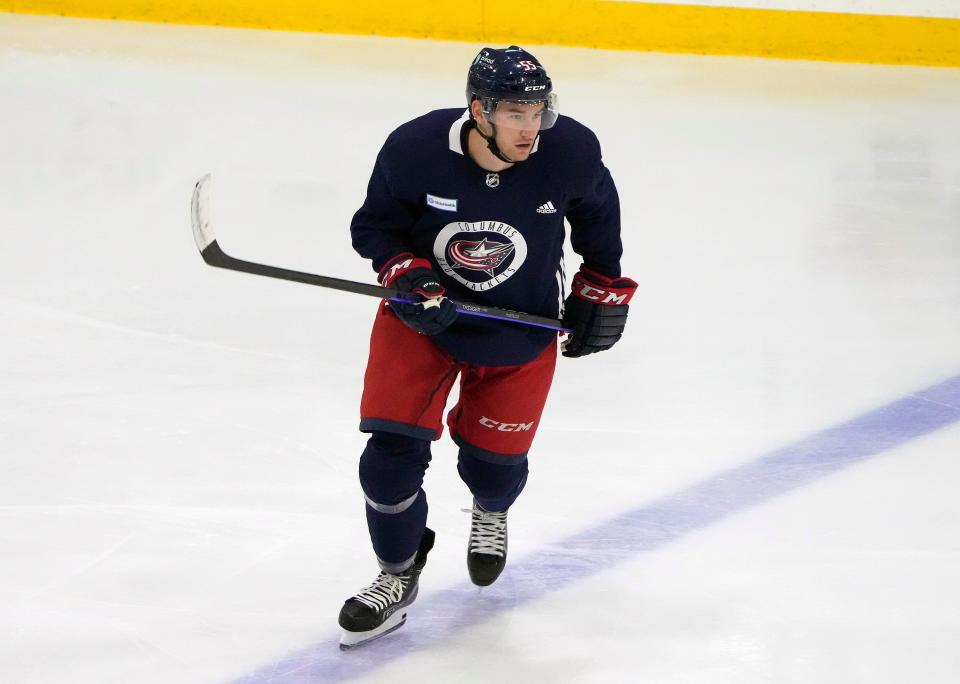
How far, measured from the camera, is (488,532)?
2.51m

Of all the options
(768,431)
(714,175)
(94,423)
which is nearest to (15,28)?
(714,175)

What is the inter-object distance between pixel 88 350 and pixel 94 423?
0.44 m

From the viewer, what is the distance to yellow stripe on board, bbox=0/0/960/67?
7113 millimetres

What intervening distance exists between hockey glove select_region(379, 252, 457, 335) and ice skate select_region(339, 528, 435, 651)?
49 centimetres

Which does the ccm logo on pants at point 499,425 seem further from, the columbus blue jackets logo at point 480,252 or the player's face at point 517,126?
the player's face at point 517,126

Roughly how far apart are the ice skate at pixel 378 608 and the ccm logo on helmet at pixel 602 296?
1.96 ft

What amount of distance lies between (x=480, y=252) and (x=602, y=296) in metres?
0.26

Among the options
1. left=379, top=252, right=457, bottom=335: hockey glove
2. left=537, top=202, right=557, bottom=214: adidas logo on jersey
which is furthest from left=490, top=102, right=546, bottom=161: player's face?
left=379, top=252, right=457, bottom=335: hockey glove

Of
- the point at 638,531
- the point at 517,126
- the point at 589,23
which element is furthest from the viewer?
the point at 589,23

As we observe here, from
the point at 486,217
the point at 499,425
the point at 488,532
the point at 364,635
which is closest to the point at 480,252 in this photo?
the point at 486,217

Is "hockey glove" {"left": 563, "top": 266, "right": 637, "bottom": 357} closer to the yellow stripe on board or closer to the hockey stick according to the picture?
the hockey stick

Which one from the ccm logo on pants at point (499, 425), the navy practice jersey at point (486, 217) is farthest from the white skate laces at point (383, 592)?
the navy practice jersey at point (486, 217)

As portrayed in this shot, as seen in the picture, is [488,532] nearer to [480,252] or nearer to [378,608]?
[378,608]

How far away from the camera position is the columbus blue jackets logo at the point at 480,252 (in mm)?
2207
